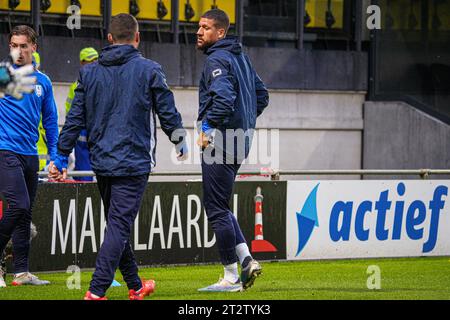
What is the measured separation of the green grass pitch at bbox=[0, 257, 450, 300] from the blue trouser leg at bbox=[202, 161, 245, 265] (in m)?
0.43

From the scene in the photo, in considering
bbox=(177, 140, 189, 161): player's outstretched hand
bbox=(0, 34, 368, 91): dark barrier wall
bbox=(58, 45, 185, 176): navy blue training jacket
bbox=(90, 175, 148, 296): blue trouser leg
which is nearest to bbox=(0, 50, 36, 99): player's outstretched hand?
bbox=(58, 45, 185, 176): navy blue training jacket

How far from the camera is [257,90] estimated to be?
10148 mm

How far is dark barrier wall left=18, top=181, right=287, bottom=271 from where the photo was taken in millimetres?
12148

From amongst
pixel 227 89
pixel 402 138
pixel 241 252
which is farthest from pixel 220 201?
pixel 402 138

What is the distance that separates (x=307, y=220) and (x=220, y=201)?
4.72 meters

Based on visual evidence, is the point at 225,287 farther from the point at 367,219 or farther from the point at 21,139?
the point at 367,219

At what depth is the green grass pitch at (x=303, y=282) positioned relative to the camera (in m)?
9.59

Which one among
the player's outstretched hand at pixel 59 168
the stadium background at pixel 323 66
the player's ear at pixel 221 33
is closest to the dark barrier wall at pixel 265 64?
the stadium background at pixel 323 66

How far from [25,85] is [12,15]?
10.5m

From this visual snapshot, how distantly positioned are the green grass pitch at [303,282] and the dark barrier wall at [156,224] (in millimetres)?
177

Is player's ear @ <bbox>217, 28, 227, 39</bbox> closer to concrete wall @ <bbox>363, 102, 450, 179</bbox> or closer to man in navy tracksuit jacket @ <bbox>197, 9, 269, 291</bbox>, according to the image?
man in navy tracksuit jacket @ <bbox>197, 9, 269, 291</bbox>

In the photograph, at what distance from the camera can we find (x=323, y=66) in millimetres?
21297
